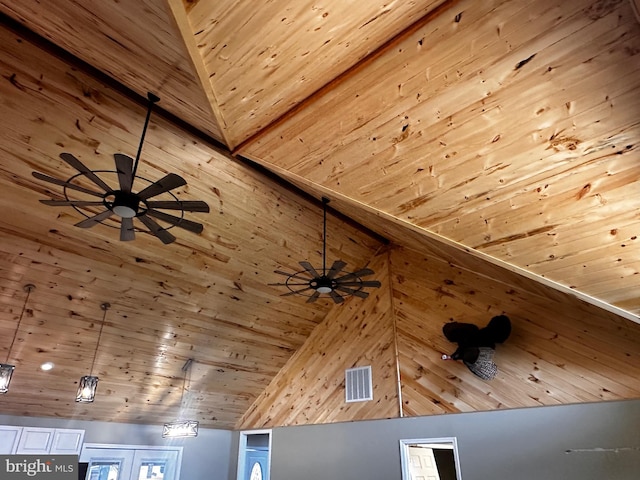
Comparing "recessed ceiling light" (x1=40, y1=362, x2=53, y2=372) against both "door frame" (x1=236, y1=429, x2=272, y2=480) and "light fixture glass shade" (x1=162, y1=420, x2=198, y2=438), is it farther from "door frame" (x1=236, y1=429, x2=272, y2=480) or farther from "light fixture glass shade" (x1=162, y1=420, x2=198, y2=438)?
"door frame" (x1=236, y1=429, x2=272, y2=480)

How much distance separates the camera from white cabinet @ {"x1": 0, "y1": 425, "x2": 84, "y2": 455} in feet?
17.7

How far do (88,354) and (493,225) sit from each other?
5.23m

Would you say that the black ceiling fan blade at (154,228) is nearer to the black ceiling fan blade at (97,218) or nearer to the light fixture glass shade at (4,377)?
the black ceiling fan blade at (97,218)

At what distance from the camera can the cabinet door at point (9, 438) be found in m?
5.34

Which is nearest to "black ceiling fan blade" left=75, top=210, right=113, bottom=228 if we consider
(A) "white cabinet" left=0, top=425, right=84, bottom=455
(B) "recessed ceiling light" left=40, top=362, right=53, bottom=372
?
(B) "recessed ceiling light" left=40, top=362, right=53, bottom=372

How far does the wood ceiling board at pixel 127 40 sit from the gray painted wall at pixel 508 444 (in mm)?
4533

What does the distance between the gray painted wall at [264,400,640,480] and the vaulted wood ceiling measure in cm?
147

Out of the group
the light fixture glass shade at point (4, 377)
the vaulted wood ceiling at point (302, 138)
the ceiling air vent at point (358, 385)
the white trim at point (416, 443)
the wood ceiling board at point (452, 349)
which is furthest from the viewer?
the ceiling air vent at point (358, 385)

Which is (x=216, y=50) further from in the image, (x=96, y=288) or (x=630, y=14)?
(x=96, y=288)

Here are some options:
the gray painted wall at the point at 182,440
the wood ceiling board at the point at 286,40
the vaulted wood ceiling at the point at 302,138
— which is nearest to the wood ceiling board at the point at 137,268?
the vaulted wood ceiling at the point at 302,138

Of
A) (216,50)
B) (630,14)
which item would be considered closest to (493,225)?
(630,14)

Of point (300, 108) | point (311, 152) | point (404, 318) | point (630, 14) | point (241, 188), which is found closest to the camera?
point (630, 14)

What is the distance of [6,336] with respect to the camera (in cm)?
496

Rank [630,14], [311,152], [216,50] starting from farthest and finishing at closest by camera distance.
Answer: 1. [311,152]
2. [216,50]
3. [630,14]
